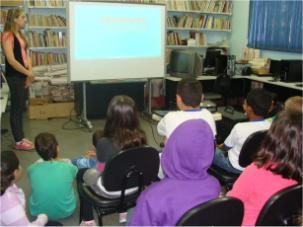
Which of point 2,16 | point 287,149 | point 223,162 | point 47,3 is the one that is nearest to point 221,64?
point 47,3

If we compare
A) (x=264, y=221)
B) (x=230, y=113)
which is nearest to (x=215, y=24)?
(x=230, y=113)

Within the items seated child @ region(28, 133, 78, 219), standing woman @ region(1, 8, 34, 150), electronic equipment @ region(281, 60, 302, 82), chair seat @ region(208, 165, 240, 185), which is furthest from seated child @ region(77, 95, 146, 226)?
electronic equipment @ region(281, 60, 302, 82)

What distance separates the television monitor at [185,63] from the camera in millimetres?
5500

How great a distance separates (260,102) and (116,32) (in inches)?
113

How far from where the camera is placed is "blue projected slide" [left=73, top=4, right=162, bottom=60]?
15.3ft

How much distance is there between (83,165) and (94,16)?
2726mm

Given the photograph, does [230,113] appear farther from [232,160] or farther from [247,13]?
[247,13]

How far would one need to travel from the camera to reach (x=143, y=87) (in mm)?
5785

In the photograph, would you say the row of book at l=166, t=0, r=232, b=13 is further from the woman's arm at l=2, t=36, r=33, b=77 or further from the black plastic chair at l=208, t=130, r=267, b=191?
the black plastic chair at l=208, t=130, r=267, b=191

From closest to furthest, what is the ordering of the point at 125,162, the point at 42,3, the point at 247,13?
the point at 125,162 → the point at 42,3 → the point at 247,13

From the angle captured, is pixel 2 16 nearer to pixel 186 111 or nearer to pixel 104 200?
pixel 186 111

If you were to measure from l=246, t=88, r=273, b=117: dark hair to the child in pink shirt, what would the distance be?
95 cm

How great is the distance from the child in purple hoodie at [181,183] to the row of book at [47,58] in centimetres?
456

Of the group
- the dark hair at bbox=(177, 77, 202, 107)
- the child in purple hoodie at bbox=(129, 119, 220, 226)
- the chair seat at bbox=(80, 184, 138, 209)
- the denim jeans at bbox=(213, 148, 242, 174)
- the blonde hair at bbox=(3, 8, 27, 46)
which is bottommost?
the chair seat at bbox=(80, 184, 138, 209)
